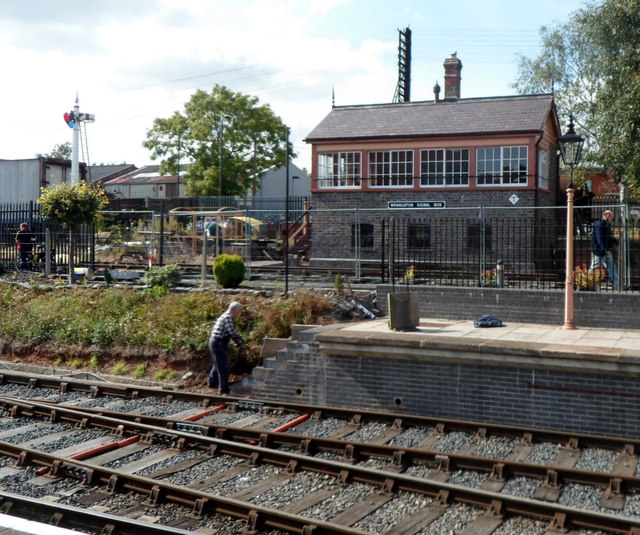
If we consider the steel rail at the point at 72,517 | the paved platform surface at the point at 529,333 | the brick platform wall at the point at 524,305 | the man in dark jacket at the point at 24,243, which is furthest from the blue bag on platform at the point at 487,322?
the man in dark jacket at the point at 24,243

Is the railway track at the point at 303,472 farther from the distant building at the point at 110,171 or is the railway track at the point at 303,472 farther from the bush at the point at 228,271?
the distant building at the point at 110,171

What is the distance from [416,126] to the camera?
27.3 metres

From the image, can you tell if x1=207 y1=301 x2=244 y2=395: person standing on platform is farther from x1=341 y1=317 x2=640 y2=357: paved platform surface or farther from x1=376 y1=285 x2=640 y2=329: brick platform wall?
x1=376 y1=285 x2=640 y2=329: brick platform wall

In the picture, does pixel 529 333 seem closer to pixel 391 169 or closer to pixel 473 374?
pixel 473 374

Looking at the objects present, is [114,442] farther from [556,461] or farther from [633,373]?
[633,373]

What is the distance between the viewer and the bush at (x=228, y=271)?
56.0 feet

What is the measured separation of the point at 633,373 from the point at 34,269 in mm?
18219

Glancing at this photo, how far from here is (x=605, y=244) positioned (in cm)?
1362

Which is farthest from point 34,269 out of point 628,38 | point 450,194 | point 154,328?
point 628,38

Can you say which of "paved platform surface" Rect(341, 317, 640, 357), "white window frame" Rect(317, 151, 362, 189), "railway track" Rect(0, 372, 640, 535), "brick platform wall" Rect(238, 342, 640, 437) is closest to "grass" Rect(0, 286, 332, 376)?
"paved platform surface" Rect(341, 317, 640, 357)

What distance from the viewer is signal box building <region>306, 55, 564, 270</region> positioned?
25.6 m

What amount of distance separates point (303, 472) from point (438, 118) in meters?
21.5

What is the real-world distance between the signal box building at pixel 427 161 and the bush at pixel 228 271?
Result: 7713 mm

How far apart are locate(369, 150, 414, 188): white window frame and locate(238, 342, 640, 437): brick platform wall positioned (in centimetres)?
1628
